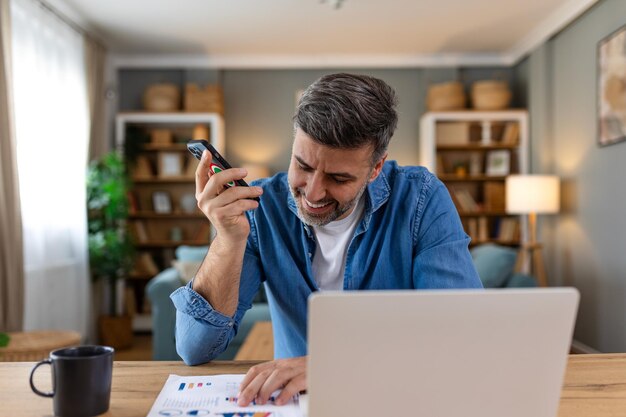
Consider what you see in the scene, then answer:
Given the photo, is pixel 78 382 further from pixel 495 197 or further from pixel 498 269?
pixel 495 197

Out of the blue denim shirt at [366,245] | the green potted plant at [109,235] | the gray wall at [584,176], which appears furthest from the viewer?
the green potted plant at [109,235]

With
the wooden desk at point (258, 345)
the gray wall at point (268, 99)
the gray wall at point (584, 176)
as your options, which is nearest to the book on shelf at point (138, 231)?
the gray wall at point (268, 99)

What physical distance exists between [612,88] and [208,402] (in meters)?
4.09

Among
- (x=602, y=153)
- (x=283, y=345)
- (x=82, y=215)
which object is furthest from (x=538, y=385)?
(x=82, y=215)

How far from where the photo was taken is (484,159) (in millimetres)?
6551

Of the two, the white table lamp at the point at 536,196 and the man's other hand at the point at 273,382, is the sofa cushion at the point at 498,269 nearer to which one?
the white table lamp at the point at 536,196

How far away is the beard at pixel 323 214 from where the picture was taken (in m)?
1.38

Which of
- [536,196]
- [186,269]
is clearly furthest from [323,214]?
[536,196]

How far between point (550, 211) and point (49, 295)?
3861mm

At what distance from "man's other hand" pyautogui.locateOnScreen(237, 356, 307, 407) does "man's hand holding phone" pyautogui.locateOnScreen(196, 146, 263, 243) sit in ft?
0.95

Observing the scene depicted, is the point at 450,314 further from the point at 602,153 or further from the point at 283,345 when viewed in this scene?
the point at 602,153

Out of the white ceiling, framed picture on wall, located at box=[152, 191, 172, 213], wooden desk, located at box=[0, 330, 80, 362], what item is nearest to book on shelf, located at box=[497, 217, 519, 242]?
the white ceiling

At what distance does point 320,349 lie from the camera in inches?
28.8

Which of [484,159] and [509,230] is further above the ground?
[484,159]
